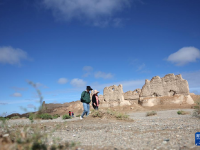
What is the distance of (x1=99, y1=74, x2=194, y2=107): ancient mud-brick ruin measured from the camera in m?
30.0

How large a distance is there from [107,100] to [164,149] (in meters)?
33.1

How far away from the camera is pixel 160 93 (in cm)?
3250

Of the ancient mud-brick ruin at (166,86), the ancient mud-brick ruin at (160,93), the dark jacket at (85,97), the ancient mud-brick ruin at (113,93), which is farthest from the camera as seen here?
the ancient mud-brick ruin at (113,93)

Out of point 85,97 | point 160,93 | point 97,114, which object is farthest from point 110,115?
point 160,93

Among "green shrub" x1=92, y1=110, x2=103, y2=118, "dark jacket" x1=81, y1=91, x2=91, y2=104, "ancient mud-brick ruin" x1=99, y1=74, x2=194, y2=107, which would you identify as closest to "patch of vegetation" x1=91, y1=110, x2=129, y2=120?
"green shrub" x1=92, y1=110, x2=103, y2=118

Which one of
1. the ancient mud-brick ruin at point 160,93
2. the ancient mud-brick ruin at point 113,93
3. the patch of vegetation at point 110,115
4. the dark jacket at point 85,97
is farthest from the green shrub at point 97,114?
the ancient mud-brick ruin at point 113,93

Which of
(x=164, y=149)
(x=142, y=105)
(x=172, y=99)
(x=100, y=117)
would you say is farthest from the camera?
(x=142, y=105)

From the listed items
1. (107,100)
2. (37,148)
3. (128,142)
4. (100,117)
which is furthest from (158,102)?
(37,148)

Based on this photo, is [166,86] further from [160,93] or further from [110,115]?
[110,115]

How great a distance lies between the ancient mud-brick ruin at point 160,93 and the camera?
30016 mm

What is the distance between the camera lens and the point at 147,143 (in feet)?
12.5

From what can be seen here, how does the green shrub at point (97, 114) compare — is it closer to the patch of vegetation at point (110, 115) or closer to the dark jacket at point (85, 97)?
the patch of vegetation at point (110, 115)

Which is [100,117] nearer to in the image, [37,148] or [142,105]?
[37,148]

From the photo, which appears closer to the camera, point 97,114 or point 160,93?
point 97,114
